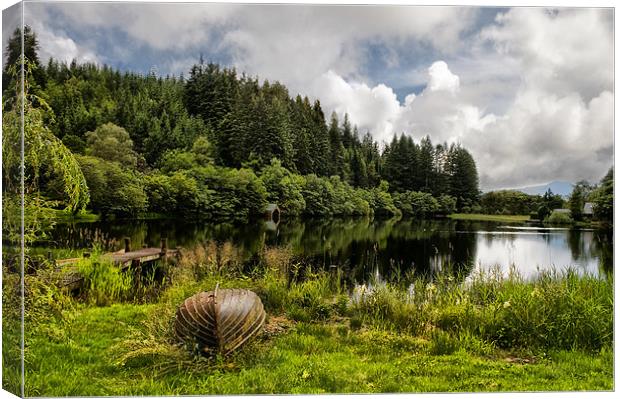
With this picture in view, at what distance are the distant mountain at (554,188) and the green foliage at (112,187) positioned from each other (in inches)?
183

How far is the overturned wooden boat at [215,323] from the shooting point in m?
5.90

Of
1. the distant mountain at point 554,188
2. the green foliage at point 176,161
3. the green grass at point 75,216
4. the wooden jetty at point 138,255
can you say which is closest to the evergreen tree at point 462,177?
the distant mountain at point 554,188

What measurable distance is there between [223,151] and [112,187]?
1331 millimetres

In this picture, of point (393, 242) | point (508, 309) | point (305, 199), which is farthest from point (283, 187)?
point (508, 309)

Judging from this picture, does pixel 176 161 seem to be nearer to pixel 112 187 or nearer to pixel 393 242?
pixel 112 187

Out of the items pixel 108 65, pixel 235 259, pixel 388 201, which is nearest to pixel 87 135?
pixel 108 65

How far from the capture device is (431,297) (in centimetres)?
716

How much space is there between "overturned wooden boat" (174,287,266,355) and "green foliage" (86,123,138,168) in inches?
72.8

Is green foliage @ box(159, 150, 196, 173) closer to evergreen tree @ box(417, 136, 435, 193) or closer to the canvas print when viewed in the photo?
the canvas print

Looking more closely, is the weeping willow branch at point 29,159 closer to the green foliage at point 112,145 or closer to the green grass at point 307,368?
the green foliage at point 112,145

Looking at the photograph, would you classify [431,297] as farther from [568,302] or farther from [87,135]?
[87,135]

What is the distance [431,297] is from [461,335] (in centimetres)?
69

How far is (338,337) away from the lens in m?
6.63

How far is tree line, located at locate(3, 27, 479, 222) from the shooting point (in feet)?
21.7
